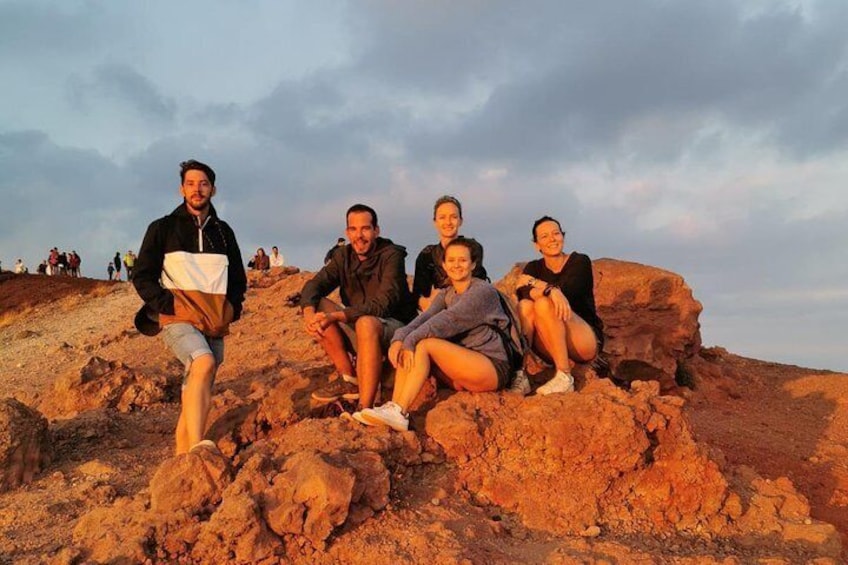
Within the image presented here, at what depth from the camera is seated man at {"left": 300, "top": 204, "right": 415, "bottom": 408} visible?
4.98 meters

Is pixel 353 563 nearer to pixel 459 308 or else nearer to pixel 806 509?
pixel 459 308

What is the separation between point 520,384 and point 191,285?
2.28 m

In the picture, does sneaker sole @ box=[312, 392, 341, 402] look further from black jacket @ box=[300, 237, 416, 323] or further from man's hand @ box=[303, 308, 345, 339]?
black jacket @ box=[300, 237, 416, 323]

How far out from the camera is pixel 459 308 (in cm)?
442

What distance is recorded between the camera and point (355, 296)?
5328 millimetres

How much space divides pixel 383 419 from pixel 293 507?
39.3 inches

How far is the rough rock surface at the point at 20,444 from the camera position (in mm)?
4641

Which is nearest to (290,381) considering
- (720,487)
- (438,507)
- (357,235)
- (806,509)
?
(357,235)

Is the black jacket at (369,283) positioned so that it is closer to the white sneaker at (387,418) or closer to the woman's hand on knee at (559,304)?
the white sneaker at (387,418)

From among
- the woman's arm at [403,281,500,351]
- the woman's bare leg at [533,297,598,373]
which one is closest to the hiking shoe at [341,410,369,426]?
the woman's arm at [403,281,500,351]

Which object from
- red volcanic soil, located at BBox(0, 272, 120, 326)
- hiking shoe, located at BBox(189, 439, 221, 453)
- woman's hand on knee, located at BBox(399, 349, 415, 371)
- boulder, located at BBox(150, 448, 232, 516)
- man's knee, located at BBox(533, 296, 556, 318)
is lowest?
boulder, located at BBox(150, 448, 232, 516)

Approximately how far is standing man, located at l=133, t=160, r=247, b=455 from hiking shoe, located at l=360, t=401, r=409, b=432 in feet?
3.27

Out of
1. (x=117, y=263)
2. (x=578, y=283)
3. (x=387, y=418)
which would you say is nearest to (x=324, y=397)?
(x=387, y=418)

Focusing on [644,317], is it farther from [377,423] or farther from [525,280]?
[377,423]
